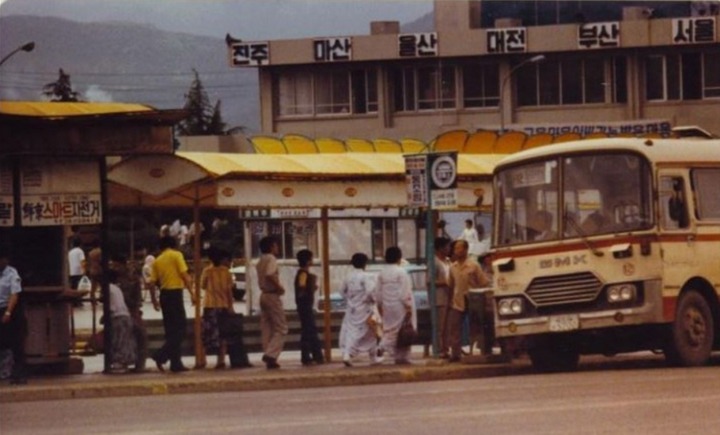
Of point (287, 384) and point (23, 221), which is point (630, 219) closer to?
point (287, 384)

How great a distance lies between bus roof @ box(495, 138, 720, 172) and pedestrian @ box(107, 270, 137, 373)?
534 centimetres

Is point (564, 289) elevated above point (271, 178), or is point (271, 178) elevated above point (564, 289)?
point (271, 178)

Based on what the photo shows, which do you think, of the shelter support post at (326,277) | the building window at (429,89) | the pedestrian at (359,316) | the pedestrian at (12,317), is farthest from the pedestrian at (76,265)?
the building window at (429,89)

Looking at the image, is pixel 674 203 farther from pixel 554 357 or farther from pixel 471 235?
pixel 471 235

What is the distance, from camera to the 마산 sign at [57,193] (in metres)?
25.8

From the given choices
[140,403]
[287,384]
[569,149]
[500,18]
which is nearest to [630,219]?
[569,149]

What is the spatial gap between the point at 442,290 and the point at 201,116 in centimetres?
11376

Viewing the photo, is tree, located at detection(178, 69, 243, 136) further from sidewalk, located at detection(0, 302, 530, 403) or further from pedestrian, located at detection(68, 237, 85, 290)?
sidewalk, located at detection(0, 302, 530, 403)

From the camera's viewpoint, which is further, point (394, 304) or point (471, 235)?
point (471, 235)

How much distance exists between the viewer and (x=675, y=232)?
83.3 ft

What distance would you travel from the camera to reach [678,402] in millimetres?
18078

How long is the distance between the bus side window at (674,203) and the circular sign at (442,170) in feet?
11.0

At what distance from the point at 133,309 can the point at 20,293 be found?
9.24ft

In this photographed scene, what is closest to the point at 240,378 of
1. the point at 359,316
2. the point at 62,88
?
the point at 359,316
